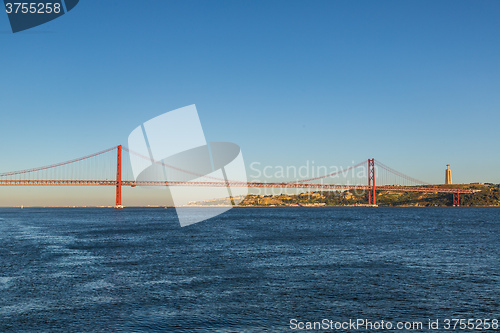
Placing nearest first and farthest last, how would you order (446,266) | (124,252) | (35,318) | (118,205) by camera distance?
1. (35,318)
2. (446,266)
3. (124,252)
4. (118,205)

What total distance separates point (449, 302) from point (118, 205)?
373 feet

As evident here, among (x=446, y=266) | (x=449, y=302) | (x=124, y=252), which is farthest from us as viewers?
(x=124, y=252)

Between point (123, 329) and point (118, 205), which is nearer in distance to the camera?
point (123, 329)

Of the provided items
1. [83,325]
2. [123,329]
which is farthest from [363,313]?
[83,325]

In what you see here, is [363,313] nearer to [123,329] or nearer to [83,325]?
[123,329]

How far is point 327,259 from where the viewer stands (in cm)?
2711

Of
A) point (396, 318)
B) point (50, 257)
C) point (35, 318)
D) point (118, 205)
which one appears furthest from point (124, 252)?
point (118, 205)

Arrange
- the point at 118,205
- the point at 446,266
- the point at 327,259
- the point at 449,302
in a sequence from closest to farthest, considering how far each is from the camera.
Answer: the point at 449,302 → the point at 446,266 → the point at 327,259 → the point at 118,205

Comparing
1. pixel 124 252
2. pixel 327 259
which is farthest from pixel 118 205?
pixel 327 259

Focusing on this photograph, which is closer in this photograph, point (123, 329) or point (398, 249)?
point (123, 329)

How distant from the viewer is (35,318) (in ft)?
46.0

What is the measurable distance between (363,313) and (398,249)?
19393 mm

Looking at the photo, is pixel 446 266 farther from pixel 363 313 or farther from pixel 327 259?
pixel 363 313

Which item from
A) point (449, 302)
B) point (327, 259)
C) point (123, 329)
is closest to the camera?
point (123, 329)
